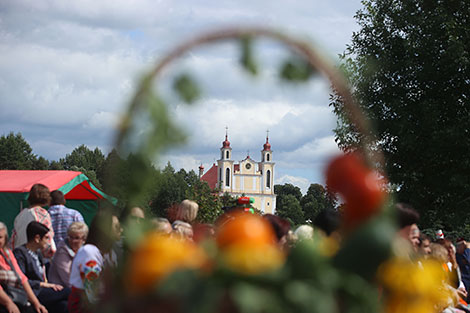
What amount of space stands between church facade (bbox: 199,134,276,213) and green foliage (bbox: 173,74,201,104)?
322 feet

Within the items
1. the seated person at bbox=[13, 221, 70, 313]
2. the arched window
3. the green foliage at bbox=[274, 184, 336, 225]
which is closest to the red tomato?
the seated person at bbox=[13, 221, 70, 313]

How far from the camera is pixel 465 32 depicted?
1484 centimetres

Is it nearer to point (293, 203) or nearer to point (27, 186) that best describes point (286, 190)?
point (293, 203)

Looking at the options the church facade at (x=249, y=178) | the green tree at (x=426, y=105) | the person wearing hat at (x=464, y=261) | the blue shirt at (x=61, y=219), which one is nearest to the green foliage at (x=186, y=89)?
the blue shirt at (x=61, y=219)

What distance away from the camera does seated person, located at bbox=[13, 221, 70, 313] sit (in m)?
5.23

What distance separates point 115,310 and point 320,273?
0.35 meters

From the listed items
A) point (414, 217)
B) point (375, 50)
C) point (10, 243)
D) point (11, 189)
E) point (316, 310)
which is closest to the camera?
point (316, 310)

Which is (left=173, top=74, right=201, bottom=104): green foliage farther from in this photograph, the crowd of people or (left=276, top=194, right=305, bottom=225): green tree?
(left=276, top=194, right=305, bottom=225): green tree

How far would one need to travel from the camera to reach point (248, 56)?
1167 mm

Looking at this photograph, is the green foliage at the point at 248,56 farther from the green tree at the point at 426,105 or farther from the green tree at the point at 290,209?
the green tree at the point at 290,209

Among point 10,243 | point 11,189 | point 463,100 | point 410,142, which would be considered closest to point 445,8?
point 463,100

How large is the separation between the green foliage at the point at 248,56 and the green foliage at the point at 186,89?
4.6 inches

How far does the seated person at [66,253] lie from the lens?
5.23m

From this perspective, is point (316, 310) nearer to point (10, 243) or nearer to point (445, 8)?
point (10, 243)
